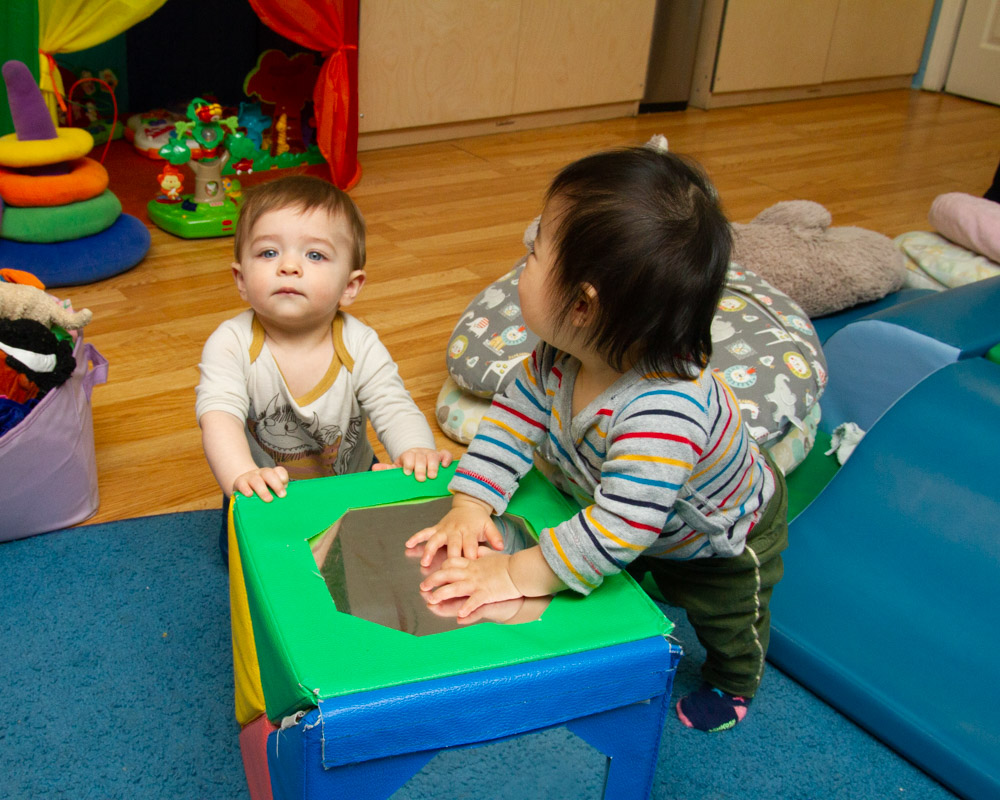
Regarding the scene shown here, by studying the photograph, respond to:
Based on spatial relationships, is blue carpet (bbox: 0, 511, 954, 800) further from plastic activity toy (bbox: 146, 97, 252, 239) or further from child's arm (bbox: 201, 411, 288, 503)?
plastic activity toy (bbox: 146, 97, 252, 239)

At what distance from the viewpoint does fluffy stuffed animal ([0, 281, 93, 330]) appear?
1.19 m

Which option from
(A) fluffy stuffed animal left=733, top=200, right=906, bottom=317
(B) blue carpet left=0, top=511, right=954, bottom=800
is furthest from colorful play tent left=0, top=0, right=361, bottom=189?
(B) blue carpet left=0, top=511, right=954, bottom=800

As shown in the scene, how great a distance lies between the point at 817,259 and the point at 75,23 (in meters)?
1.54

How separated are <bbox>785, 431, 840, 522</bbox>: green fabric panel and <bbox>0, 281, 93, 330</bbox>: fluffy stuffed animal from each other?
38.3 inches

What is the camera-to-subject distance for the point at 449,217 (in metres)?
2.38

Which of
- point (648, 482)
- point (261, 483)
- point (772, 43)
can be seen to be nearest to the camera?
point (648, 482)

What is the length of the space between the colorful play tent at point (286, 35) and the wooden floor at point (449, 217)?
0.51 feet

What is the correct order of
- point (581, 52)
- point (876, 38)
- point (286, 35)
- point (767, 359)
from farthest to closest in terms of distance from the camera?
point (876, 38) < point (581, 52) < point (286, 35) < point (767, 359)

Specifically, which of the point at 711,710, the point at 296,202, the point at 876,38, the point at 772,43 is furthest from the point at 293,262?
the point at 876,38

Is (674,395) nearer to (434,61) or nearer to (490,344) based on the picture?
(490,344)

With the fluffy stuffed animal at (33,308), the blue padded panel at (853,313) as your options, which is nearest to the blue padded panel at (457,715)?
the fluffy stuffed animal at (33,308)

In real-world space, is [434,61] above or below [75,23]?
below

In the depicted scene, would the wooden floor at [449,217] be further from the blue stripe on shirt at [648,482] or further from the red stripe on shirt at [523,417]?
the blue stripe on shirt at [648,482]

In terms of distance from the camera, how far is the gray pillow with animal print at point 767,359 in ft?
4.26
